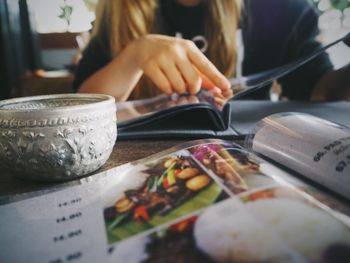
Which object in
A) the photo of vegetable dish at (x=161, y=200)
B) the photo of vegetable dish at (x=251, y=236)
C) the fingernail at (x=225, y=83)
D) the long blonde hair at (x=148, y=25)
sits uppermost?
the long blonde hair at (x=148, y=25)

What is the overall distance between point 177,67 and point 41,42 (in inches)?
8.4

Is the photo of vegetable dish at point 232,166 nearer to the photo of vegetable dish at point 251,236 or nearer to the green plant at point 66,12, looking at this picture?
the photo of vegetable dish at point 251,236

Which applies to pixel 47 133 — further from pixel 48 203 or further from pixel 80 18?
pixel 80 18

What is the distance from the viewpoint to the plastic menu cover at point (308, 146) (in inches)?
8.4

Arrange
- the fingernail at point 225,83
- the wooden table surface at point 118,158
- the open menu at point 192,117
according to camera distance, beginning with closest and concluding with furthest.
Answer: the wooden table surface at point 118,158 < the open menu at point 192,117 < the fingernail at point 225,83

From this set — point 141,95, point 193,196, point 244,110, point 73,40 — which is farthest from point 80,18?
point 193,196

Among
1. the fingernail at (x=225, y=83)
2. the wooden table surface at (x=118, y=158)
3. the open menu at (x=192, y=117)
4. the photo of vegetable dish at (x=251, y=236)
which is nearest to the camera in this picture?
the photo of vegetable dish at (x=251, y=236)

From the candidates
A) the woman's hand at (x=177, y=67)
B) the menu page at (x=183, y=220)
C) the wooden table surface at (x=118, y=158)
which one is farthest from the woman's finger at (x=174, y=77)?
the menu page at (x=183, y=220)

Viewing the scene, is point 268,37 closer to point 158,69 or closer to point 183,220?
point 158,69

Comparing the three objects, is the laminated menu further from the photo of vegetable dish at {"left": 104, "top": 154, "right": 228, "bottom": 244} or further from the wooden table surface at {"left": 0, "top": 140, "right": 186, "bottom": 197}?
the photo of vegetable dish at {"left": 104, "top": 154, "right": 228, "bottom": 244}

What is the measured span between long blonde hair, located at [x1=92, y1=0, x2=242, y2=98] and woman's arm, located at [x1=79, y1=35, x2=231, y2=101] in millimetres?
17

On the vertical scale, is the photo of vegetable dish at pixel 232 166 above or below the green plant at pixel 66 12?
below

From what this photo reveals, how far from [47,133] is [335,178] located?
0.20m

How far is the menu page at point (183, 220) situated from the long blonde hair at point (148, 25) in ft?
0.93
